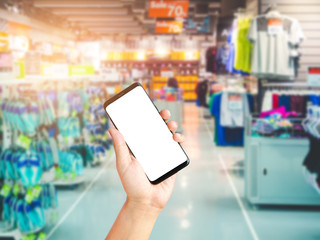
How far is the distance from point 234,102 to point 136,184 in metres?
6.12

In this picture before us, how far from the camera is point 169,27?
12.2 m

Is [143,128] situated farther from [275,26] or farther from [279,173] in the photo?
[275,26]


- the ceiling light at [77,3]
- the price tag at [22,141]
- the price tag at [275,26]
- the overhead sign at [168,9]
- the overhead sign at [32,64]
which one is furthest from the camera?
the overhead sign at [168,9]

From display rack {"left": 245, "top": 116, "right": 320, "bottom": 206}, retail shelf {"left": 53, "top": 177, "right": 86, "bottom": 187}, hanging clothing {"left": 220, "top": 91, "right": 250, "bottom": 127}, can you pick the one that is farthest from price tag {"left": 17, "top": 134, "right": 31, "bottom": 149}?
hanging clothing {"left": 220, "top": 91, "right": 250, "bottom": 127}

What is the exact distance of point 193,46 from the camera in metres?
23.6

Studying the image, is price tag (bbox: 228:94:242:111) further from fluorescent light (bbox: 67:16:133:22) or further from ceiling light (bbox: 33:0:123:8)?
fluorescent light (bbox: 67:16:133:22)

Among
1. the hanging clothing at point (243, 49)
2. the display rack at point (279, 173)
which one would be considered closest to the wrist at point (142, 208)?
the display rack at point (279, 173)

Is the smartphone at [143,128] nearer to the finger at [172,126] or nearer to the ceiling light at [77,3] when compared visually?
the finger at [172,126]

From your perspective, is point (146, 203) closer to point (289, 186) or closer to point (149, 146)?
point (149, 146)

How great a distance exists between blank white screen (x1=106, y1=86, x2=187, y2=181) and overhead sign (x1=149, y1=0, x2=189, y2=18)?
8.09m

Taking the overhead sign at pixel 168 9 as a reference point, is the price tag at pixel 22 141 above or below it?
below

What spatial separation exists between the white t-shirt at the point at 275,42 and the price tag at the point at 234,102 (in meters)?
1.60

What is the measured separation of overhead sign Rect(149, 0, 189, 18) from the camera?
9.13 metres

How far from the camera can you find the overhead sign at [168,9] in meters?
9.13
